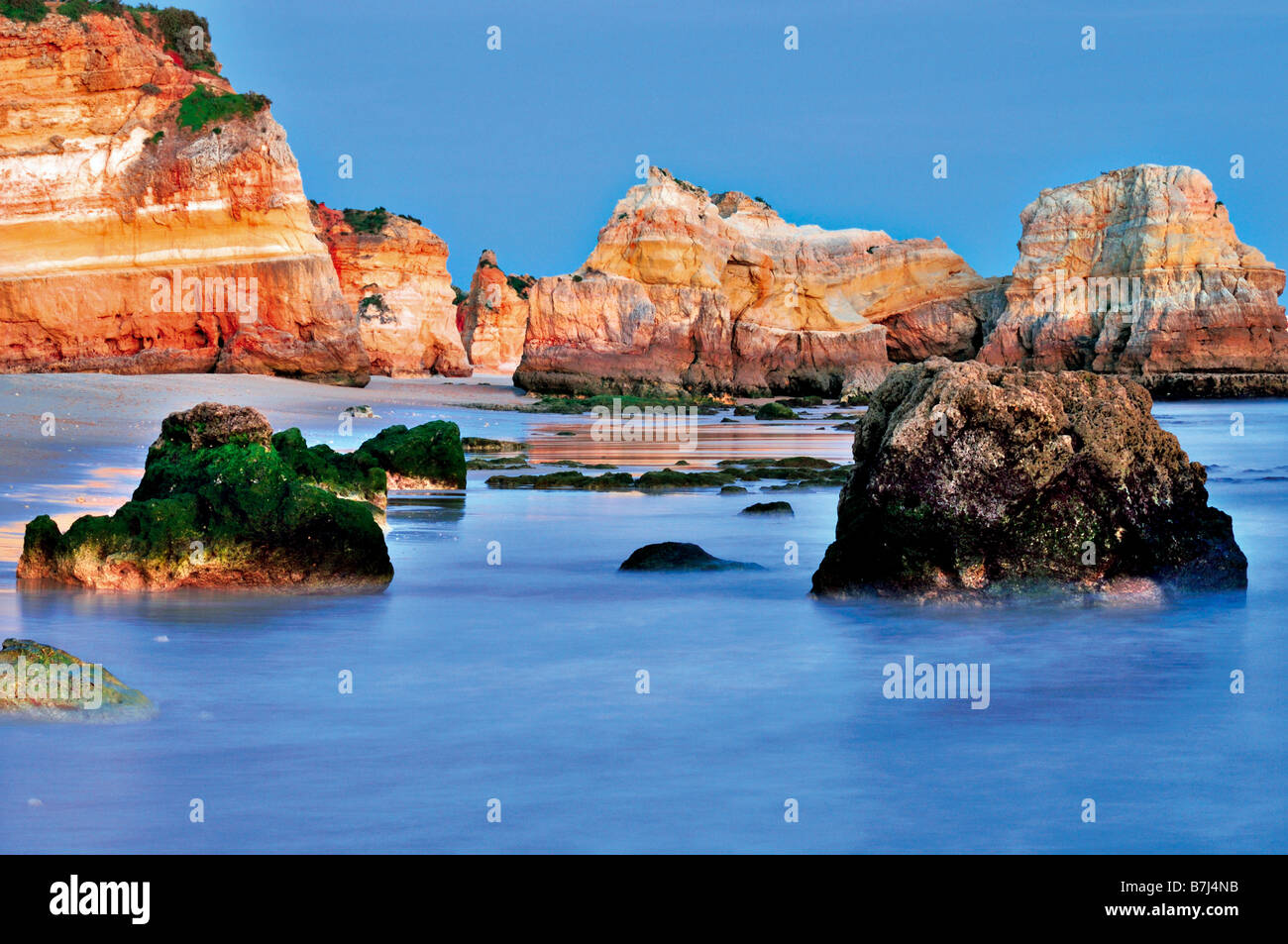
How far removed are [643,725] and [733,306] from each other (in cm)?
4230

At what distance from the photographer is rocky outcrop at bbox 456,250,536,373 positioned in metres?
76.3

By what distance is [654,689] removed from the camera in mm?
4355

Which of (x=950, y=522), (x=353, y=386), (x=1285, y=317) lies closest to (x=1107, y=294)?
(x=1285, y=317)

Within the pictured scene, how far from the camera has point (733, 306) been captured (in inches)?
1795

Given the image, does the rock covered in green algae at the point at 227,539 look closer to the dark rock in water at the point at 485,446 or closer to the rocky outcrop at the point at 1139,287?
the dark rock in water at the point at 485,446

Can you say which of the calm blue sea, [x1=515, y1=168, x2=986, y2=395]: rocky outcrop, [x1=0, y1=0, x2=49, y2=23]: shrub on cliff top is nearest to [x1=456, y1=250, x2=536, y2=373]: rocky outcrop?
[x1=515, y1=168, x2=986, y2=395]: rocky outcrop

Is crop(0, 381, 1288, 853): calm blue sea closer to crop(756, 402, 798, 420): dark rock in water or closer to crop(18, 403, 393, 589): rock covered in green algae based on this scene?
crop(18, 403, 393, 589): rock covered in green algae

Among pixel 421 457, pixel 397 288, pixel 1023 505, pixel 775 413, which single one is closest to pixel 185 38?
pixel 775 413

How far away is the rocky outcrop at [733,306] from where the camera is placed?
42.1 m

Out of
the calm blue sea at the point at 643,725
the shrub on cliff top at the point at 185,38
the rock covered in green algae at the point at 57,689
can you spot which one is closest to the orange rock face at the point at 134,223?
the shrub on cliff top at the point at 185,38

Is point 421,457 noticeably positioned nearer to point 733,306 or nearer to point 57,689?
point 57,689

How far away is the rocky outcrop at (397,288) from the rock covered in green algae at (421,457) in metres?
42.0
